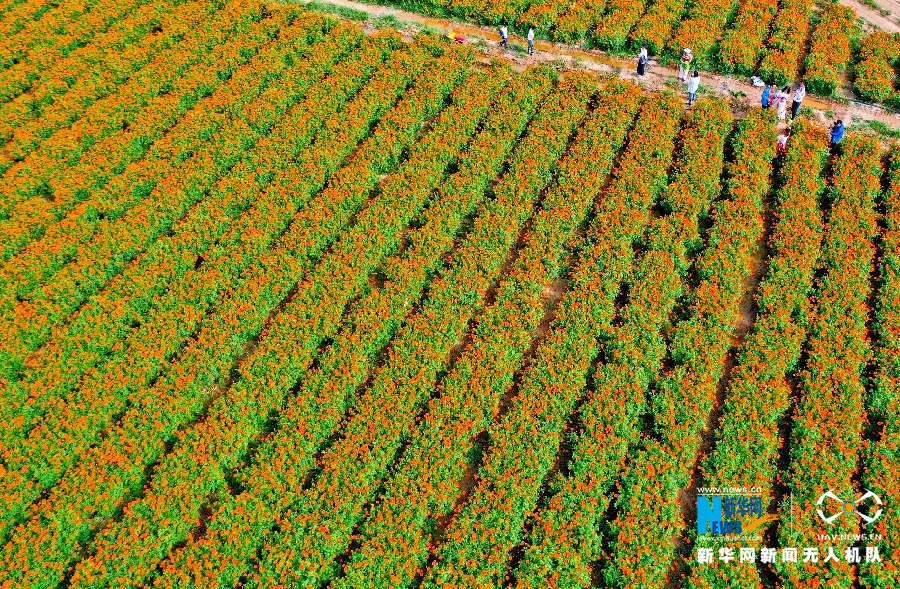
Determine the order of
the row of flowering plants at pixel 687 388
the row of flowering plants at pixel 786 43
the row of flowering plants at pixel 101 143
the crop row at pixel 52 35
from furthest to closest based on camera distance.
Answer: the crop row at pixel 52 35
the row of flowering plants at pixel 786 43
the row of flowering plants at pixel 101 143
the row of flowering plants at pixel 687 388

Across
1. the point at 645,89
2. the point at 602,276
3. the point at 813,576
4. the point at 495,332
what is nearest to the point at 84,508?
the point at 495,332

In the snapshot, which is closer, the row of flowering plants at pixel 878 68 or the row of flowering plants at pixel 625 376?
the row of flowering plants at pixel 625 376

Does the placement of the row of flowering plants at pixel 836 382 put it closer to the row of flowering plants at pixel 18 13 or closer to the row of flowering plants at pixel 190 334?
the row of flowering plants at pixel 190 334

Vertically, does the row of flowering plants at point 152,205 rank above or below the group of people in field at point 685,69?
below

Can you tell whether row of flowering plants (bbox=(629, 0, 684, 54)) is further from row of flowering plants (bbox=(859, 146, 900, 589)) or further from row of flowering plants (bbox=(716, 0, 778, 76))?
row of flowering plants (bbox=(859, 146, 900, 589))

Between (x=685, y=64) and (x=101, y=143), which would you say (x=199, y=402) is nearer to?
(x=101, y=143)

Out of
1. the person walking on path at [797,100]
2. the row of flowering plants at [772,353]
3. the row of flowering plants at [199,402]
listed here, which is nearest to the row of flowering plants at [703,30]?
the person walking on path at [797,100]

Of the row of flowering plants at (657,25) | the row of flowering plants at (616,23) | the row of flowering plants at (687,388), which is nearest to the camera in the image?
the row of flowering plants at (687,388)

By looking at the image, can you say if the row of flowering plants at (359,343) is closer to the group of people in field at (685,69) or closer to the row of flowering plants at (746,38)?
the group of people in field at (685,69)

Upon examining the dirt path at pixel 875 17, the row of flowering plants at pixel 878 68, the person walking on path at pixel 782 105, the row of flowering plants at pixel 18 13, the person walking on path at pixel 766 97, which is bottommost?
the row of flowering plants at pixel 18 13
